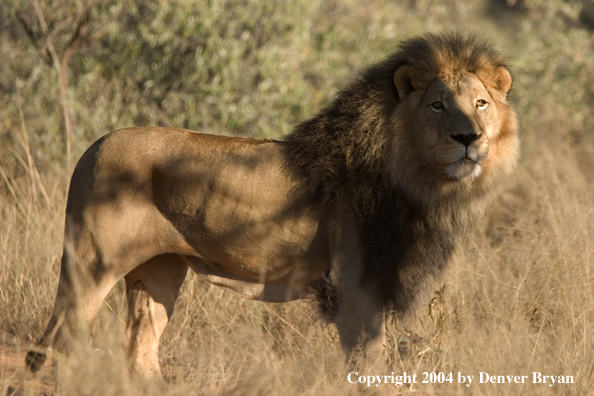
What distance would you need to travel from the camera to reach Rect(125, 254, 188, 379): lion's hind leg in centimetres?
425

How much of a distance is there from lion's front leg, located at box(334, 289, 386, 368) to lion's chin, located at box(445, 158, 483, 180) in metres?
0.74

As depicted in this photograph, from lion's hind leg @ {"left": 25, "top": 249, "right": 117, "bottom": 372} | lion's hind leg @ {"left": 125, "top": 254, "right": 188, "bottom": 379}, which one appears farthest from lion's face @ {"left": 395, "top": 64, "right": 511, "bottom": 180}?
lion's hind leg @ {"left": 25, "top": 249, "right": 117, "bottom": 372}

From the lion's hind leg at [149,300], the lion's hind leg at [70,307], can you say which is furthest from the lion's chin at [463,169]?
the lion's hind leg at [70,307]

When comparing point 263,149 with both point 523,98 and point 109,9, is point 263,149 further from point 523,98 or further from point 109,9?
point 523,98

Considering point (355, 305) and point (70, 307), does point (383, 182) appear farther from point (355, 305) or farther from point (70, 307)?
point (70, 307)

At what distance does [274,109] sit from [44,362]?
5.11 m

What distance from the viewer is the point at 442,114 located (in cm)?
357

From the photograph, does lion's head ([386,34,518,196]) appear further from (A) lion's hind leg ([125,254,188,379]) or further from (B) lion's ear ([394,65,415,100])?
(A) lion's hind leg ([125,254,188,379])

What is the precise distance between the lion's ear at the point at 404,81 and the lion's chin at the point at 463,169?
48cm

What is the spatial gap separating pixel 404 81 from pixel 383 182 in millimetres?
553

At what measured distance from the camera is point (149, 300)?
169 inches

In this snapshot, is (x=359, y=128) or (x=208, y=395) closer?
(x=208, y=395)

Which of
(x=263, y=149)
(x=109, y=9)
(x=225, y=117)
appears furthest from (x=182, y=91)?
(x=263, y=149)

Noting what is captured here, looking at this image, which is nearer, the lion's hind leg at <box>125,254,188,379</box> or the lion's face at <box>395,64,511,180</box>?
the lion's face at <box>395,64,511,180</box>
